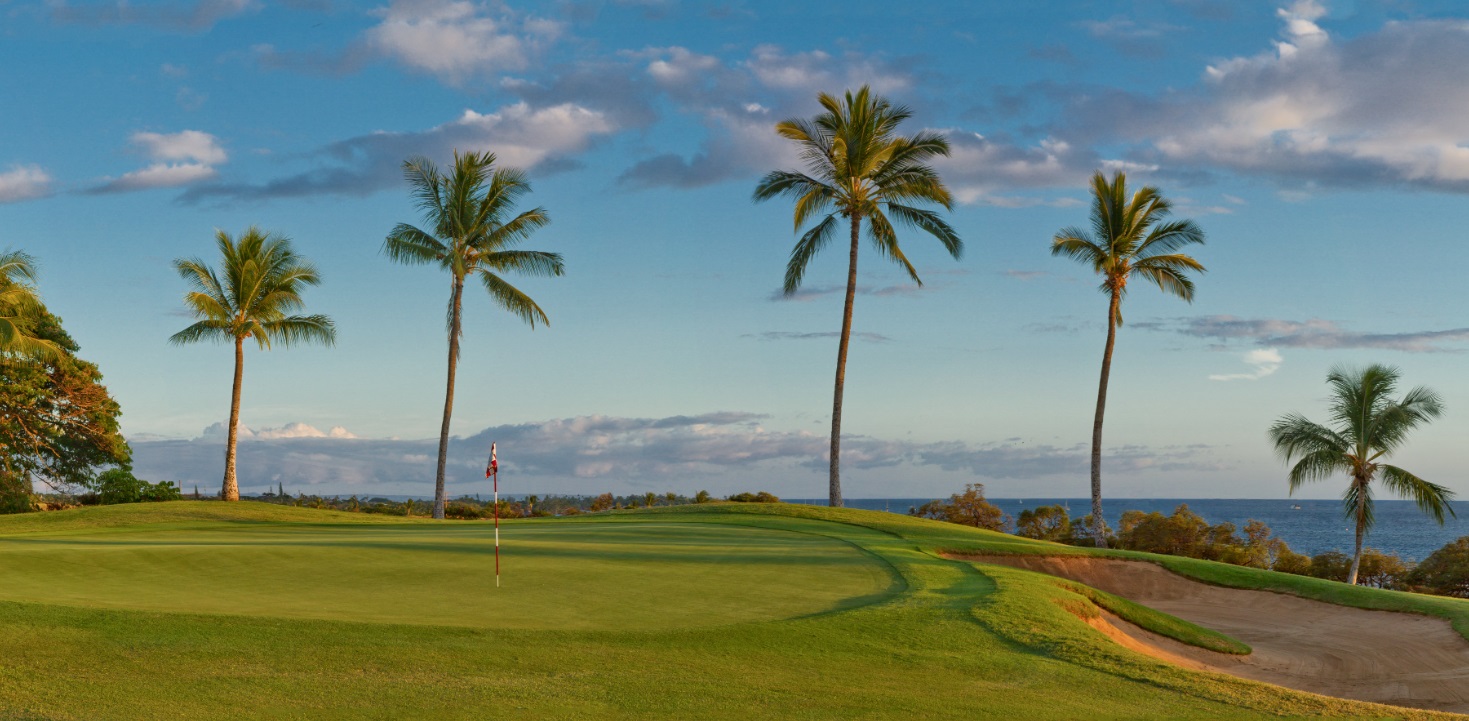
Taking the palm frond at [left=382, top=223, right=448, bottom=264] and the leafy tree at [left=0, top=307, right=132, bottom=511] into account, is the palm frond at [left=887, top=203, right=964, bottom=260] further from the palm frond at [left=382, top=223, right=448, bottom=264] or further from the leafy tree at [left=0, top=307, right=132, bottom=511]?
the leafy tree at [left=0, top=307, right=132, bottom=511]

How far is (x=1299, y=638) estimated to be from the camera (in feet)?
60.1

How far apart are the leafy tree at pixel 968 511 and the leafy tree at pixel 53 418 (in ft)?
113

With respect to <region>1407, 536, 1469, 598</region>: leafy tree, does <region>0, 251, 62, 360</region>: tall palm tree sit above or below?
above

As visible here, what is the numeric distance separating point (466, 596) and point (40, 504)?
35.8 m

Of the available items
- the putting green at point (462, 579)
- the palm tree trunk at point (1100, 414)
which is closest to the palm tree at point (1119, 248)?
the palm tree trunk at point (1100, 414)

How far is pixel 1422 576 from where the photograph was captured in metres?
36.7

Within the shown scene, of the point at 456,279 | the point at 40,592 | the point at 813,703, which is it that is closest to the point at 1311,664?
the point at 813,703

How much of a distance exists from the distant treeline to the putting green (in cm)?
2387

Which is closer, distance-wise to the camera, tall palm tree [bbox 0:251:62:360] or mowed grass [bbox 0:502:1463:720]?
mowed grass [bbox 0:502:1463:720]

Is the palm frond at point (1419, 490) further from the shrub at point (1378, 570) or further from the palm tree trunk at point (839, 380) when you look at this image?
the palm tree trunk at point (839, 380)

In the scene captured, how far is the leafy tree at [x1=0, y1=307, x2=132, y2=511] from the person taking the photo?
4181 cm

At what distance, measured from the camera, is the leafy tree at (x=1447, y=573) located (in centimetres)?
3534

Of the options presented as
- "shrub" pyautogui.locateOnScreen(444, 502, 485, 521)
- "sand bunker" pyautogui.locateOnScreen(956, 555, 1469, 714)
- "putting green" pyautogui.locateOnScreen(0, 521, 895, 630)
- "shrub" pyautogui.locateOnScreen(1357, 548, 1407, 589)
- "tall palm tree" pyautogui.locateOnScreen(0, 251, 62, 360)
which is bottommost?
"shrub" pyautogui.locateOnScreen(1357, 548, 1407, 589)

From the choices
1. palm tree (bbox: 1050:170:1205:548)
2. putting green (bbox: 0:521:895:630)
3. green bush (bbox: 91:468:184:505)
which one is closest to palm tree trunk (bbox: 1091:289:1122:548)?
palm tree (bbox: 1050:170:1205:548)
